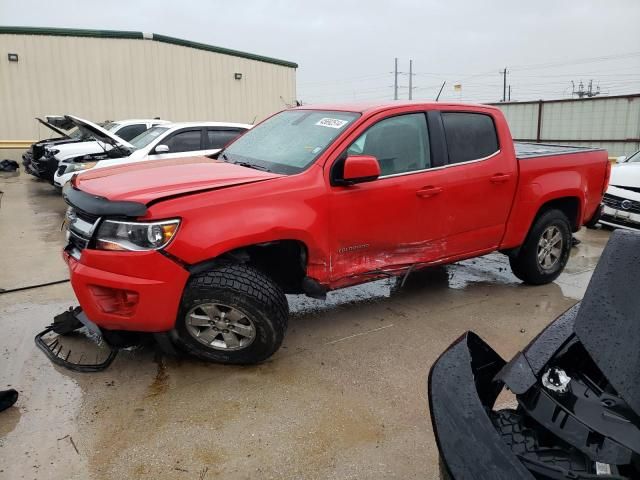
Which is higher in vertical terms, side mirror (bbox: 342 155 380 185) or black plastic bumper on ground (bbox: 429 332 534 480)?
side mirror (bbox: 342 155 380 185)

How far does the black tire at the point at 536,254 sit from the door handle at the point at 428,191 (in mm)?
1387

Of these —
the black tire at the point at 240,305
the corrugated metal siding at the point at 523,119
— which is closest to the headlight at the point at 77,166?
the black tire at the point at 240,305

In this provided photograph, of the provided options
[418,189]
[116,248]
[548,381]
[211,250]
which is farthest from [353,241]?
[548,381]

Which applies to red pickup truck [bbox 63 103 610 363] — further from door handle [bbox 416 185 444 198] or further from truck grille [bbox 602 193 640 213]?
truck grille [bbox 602 193 640 213]

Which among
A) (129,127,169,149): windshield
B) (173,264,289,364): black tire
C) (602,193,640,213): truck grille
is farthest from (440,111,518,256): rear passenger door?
(129,127,169,149): windshield

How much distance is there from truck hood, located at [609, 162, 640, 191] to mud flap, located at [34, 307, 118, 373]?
6.78m

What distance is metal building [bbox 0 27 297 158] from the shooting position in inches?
662

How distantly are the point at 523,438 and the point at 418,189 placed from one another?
8.79 feet

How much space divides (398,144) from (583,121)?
1364 centimetres

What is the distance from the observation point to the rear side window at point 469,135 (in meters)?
4.34

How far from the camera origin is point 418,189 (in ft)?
13.2

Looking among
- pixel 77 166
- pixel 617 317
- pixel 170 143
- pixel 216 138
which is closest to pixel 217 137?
pixel 216 138

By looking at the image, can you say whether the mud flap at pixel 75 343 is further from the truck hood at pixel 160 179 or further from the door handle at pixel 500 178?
the door handle at pixel 500 178

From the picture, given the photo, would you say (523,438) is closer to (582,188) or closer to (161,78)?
(582,188)
